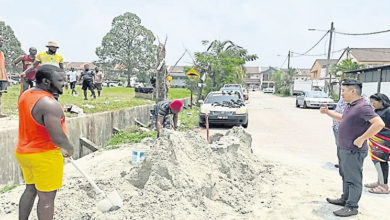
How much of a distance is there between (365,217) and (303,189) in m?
1.19

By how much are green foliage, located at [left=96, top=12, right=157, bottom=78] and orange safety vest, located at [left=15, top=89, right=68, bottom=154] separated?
52.1 m

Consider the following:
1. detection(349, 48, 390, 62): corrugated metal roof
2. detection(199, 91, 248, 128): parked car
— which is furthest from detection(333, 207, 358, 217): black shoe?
detection(349, 48, 390, 62): corrugated metal roof

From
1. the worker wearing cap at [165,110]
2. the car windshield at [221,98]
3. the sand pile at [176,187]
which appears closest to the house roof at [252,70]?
the car windshield at [221,98]

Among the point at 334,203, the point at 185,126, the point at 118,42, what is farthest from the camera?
the point at 118,42

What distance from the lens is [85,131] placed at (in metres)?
8.12

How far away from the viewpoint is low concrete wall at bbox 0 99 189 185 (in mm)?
5477

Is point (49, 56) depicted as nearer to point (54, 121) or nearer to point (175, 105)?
point (175, 105)

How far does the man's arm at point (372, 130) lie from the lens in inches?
150

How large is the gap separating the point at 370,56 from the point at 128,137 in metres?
52.6

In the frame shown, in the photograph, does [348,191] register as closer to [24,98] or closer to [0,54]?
[24,98]

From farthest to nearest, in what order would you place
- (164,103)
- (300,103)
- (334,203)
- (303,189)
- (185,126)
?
(300,103)
(185,126)
(164,103)
(303,189)
(334,203)

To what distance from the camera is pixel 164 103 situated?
6.88 m

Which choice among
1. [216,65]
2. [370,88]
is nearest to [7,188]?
[216,65]

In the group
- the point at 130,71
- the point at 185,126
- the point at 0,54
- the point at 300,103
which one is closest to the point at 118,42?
the point at 130,71
